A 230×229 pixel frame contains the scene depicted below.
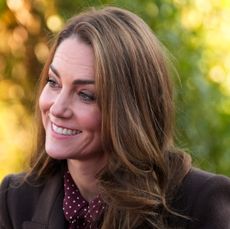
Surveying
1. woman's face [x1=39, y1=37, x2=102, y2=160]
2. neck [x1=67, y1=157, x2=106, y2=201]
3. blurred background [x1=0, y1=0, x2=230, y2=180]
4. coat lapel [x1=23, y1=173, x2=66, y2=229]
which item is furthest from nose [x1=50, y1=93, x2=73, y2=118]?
blurred background [x1=0, y1=0, x2=230, y2=180]

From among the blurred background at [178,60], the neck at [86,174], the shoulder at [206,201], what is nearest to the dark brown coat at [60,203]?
the shoulder at [206,201]

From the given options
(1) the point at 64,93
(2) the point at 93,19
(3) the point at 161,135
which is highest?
(2) the point at 93,19

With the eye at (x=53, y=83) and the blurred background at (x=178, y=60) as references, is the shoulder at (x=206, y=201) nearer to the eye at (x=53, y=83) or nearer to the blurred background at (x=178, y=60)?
the blurred background at (x=178, y=60)

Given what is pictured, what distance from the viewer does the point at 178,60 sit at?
428cm

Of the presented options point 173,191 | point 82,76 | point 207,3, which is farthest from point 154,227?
point 207,3

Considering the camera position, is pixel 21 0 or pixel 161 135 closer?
pixel 161 135

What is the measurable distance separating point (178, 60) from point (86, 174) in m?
1.05

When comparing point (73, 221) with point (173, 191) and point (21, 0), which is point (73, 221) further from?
point (21, 0)

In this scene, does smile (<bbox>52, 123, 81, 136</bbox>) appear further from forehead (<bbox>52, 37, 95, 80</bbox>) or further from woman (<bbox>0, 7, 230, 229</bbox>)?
forehead (<bbox>52, 37, 95, 80</bbox>)

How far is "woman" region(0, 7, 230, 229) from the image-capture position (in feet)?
10.5

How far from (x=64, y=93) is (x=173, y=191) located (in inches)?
23.4

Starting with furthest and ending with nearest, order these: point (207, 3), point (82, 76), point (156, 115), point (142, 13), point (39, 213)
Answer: point (207, 3)
point (142, 13)
point (39, 213)
point (156, 115)
point (82, 76)

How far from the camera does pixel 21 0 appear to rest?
479 centimetres

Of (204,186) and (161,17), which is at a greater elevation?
(161,17)
